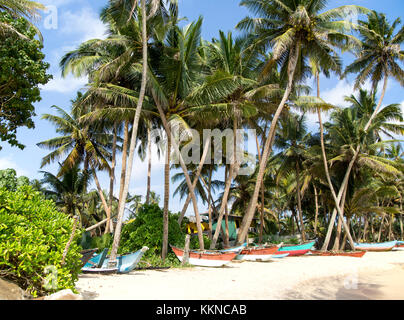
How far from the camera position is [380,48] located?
22.3m

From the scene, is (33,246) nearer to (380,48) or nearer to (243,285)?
(243,285)

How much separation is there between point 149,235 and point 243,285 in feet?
20.2

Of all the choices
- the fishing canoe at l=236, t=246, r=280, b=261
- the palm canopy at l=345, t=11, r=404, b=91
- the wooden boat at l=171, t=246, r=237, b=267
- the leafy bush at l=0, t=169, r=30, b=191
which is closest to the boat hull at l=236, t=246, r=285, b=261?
the fishing canoe at l=236, t=246, r=280, b=261

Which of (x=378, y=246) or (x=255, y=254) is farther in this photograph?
(x=378, y=246)

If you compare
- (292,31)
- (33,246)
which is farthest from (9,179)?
(292,31)

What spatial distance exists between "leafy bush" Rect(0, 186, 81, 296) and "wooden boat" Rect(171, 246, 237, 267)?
296 inches

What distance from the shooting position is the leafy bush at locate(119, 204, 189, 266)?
46.8ft

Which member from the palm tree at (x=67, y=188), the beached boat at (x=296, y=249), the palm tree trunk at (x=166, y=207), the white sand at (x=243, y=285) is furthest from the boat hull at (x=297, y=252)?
the palm tree at (x=67, y=188)

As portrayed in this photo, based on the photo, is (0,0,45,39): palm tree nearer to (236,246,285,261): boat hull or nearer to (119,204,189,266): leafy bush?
(119,204,189,266): leafy bush

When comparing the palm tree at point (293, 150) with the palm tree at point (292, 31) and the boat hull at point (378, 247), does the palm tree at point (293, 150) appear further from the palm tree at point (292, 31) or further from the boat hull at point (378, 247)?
the palm tree at point (292, 31)

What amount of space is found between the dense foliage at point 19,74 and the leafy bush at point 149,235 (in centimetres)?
597

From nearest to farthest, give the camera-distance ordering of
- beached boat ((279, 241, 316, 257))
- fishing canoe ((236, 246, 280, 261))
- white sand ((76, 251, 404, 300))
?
1. white sand ((76, 251, 404, 300))
2. fishing canoe ((236, 246, 280, 261))
3. beached boat ((279, 241, 316, 257))
